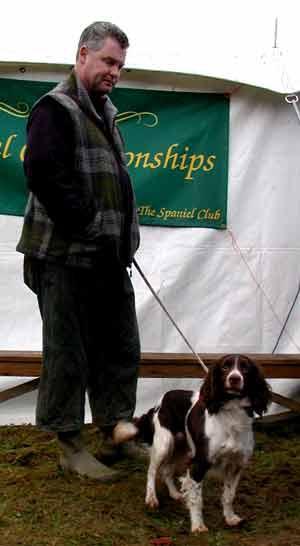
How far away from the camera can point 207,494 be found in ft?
15.2

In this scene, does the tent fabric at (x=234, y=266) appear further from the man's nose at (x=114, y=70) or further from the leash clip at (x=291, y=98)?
the man's nose at (x=114, y=70)

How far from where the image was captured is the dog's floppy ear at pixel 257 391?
410 cm

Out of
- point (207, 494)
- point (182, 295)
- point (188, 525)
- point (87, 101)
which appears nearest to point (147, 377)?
point (182, 295)

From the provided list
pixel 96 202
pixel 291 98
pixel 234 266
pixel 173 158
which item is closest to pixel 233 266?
pixel 234 266

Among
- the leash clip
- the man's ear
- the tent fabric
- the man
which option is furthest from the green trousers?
the leash clip

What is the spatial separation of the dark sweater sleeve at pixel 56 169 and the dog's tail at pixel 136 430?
957mm

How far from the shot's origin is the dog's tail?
4.54 meters

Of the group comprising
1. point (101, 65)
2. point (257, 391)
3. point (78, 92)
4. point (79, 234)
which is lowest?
point (257, 391)

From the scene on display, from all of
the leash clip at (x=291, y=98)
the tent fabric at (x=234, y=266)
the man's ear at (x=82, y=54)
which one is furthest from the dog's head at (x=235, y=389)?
the leash clip at (x=291, y=98)

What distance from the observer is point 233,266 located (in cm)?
586

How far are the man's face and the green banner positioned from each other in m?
1.37

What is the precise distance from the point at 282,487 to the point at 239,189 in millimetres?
1832

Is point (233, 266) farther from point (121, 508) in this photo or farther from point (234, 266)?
point (121, 508)

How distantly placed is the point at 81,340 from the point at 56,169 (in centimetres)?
80
